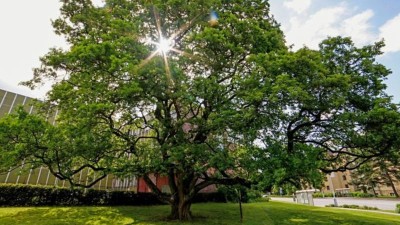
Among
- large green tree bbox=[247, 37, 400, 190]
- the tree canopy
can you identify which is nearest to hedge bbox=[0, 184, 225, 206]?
the tree canopy

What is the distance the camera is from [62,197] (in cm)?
2264

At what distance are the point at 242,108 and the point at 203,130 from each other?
8.10ft

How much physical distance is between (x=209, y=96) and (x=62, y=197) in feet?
64.2

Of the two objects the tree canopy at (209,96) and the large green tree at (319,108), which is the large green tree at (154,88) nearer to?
the tree canopy at (209,96)

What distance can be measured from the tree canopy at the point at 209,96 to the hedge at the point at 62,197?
1013cm

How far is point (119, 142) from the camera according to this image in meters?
15.6

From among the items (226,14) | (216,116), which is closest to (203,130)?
(216,116)

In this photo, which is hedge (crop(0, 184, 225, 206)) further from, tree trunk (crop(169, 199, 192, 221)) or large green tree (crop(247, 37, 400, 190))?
large green tree (crop(247, 37, 400, 190))

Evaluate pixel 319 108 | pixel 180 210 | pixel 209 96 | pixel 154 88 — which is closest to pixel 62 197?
pixel 180 210

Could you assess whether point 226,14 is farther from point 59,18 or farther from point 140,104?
point 59,18

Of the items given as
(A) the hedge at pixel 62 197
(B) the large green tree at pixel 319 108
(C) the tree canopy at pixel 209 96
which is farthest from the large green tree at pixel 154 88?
(A) the hedge at pixel 62 197

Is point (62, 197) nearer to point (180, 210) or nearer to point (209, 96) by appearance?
point (180, 210)

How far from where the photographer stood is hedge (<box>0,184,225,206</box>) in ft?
66.1

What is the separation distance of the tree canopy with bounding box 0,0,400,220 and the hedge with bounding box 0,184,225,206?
1013 cm
